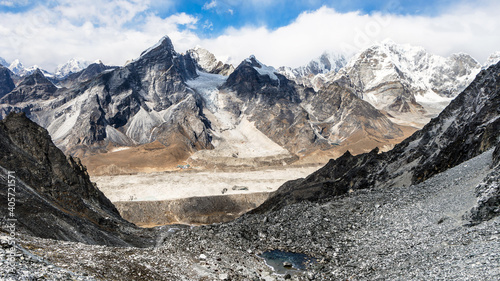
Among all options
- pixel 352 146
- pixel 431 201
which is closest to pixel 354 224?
pixel 431 201

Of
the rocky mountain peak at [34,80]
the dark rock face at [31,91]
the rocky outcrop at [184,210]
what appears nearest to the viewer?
the rocky outcrop at [184,210]

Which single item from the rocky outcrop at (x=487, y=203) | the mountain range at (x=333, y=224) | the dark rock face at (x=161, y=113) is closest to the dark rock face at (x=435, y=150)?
the mountain range at (x=333, y=224)

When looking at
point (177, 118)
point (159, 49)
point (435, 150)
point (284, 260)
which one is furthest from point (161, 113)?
point (284, 260)

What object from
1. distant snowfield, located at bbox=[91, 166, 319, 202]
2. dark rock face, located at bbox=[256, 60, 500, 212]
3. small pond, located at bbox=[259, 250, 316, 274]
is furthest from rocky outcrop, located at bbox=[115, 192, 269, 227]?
small pond, located at bbox=[259, 250, 316, 274]

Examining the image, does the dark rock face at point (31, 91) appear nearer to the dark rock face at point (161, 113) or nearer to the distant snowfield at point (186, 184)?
the dark rock face at point (161, 113)

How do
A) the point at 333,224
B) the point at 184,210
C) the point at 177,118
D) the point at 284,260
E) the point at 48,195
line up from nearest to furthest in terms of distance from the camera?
the point at 284,260 < the point at 333,224 < the point at 48,195 < the point at 184,210 < the point at 177,118

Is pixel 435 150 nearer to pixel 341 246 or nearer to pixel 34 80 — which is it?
pixel 341 246

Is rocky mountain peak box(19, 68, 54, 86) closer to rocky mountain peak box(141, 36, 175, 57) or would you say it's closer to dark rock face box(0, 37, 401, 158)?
dark rock face box(0, 37, 401, 158)
